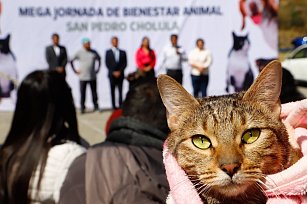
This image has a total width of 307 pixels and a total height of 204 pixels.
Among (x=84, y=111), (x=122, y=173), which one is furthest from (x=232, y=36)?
(x=122, y=173)

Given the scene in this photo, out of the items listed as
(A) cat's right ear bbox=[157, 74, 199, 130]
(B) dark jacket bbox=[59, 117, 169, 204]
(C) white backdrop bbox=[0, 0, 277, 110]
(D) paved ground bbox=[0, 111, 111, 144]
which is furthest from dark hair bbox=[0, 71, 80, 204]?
(C) white backdrop bbox=[0, 0, 277, 110]

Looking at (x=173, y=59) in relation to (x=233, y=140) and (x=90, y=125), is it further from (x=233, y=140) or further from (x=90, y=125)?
(x=233, y=140)

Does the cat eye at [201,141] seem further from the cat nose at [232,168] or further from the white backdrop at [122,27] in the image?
the white backdrop at [122,27]

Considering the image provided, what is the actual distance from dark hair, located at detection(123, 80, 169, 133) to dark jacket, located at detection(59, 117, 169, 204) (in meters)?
0.07

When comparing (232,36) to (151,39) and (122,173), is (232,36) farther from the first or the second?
(122,173)

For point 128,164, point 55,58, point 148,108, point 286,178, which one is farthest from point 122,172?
point 55,58

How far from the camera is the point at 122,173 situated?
237 cm

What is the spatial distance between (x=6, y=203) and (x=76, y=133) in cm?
60

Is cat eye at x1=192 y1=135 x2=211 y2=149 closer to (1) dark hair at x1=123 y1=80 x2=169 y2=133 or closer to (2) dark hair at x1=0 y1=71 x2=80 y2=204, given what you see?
(1) dark hair at x1=123 y1=80 x2=169 y2=133

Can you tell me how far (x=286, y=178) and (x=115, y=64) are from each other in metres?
10.6

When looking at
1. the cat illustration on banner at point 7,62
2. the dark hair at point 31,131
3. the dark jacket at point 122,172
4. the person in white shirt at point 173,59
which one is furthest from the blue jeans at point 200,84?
the dark jacket at point 122,172

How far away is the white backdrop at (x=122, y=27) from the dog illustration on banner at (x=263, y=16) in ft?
0.34

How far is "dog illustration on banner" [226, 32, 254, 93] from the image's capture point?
11922 millimetres

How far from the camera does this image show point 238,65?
472 inches
